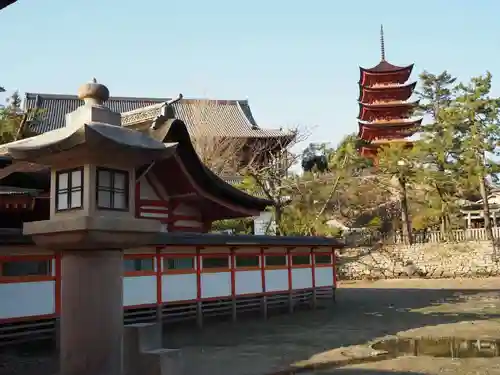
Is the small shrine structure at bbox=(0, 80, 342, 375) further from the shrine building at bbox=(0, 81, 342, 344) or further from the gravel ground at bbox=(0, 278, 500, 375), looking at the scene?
the gravel ground at bbox=(0, 278, 500, 375)

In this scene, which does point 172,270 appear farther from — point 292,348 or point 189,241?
point 292,348

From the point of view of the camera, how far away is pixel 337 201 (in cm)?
3975

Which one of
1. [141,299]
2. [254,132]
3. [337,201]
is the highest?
[254,132]

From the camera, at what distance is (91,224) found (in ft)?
22.2

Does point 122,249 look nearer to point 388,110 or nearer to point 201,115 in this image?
point 201,115

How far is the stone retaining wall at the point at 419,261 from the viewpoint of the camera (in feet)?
113

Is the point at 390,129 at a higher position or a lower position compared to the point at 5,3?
higher

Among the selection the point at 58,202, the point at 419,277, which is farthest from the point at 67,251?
the point at 419,277

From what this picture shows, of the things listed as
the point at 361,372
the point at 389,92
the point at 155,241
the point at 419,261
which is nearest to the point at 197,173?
the point at 155,241

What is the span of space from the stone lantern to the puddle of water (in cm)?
610

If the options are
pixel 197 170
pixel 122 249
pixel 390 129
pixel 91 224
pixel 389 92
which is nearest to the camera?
pixel 91 224

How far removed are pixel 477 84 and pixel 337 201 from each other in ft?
40.3

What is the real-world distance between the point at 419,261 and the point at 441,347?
25533 mm

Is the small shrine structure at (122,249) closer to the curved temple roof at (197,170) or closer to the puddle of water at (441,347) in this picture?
the curved temple roof at (197,170)
